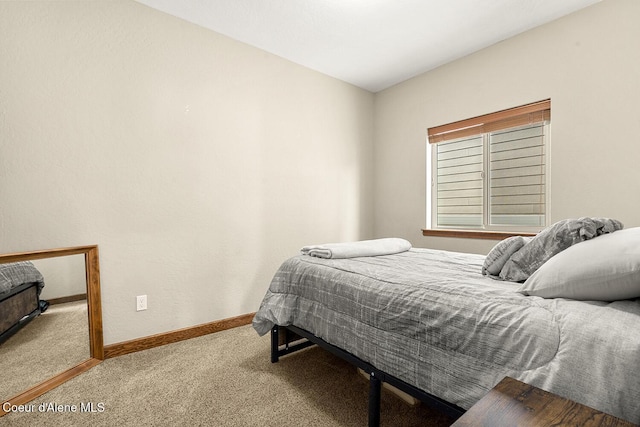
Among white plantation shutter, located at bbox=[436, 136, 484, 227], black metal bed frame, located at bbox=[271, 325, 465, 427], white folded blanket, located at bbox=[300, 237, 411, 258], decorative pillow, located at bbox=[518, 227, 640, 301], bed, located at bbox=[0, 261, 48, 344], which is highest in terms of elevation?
white plantation shutter, located at bbox=[436, 136, 484, 227]

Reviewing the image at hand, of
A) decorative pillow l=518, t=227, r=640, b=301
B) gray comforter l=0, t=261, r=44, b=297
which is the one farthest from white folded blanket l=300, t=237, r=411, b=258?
gray comforter l=0, t=261, r=44, b=297

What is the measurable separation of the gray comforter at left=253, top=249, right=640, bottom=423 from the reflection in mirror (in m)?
1.30

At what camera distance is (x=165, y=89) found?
94.0 inches

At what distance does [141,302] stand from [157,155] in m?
1.10

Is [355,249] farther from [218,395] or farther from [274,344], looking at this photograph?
[218,395]

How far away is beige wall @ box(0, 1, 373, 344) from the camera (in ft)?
6.23

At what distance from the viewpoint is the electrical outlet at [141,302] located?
89.6 inches

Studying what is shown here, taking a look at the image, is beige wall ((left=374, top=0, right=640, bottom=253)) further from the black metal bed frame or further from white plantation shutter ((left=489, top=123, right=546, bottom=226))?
the black metal bed frame

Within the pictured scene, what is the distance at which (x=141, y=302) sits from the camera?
2289 millimetres

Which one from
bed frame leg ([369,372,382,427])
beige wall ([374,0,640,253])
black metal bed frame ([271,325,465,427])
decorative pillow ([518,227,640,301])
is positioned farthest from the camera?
beige wall ([374,0,640,253])

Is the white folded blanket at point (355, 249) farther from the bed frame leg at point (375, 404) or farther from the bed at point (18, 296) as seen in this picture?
the bed at point (18, 296)

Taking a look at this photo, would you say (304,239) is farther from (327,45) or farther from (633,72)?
(633,72)

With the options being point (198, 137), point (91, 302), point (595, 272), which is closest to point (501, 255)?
point (595, 272)

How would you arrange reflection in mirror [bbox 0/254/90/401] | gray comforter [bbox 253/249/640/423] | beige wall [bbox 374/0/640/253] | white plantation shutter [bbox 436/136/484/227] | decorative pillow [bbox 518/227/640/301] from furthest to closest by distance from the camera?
1. white plantation shutter [bbox 436/136/484/227]
2. beige wall [bbox 374/0/640/253]
3. reflection in mirror [bbox 0/254/90/401]
4. decorative pillow [bbox 518/227/640/301]
5. gray comforter [bbox 253/249/640/423]
